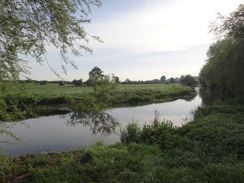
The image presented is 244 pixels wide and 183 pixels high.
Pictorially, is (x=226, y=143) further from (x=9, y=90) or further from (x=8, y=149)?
(x=8, y=149)

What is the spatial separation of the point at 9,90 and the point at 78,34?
217 centimetres

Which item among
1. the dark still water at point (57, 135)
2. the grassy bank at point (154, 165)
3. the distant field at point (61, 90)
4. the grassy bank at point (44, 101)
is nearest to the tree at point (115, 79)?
the grassy bank at point (44, 101)

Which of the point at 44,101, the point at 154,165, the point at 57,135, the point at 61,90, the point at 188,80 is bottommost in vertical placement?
the point at 57,135

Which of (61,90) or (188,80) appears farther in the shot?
(188,80)

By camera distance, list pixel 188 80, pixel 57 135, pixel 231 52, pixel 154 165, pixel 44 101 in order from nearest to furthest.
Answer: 1. pixel 154 165
2. pixel 57 135
3. pixel 231 52
4. pixel 44 101
5. pixel 188 80

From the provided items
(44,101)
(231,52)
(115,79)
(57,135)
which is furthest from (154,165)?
(44,101)

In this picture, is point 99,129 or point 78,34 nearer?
point 78,34

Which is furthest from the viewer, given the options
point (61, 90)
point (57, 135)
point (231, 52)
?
point (61, 90)

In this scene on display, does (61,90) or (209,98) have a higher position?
(61,90)

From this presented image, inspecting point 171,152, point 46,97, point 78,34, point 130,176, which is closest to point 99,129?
point 171,152

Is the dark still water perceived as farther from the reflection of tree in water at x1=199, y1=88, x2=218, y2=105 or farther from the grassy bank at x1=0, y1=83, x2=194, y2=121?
the reflection of tree in water at x1=199, y1=88, x2=218, y2=105

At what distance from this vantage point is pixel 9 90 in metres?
4.32

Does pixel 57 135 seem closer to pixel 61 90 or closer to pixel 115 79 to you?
pixel 115 79

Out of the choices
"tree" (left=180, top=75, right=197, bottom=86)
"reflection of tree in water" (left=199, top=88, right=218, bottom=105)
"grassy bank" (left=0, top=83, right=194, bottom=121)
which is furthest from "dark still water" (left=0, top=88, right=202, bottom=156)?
"tree" (left=180, top=75, right=197, bottom=86)
